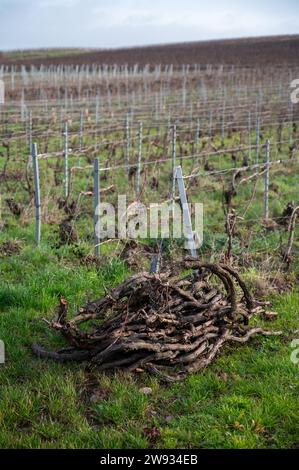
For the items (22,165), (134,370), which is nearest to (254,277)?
(134,370)

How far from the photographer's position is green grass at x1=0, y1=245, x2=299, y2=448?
11.4 feet

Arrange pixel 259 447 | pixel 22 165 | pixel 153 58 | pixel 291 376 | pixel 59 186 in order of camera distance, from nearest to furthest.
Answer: pixel 259 447 → pixel 291 376 → pixel 59 186 → pixel 22 165 → pixel 153 58

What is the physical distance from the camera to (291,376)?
416 cm

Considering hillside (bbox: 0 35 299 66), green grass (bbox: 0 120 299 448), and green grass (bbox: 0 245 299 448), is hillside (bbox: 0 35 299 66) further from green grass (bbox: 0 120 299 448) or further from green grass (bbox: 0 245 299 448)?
green grass (bbox: 0 245 299 448)

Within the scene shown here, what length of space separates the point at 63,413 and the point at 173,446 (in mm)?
800

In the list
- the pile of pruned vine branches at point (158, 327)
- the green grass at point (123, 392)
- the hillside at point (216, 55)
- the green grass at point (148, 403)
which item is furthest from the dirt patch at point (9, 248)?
the hillside at point (216, 55)

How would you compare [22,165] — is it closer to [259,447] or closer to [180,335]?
[180,335]

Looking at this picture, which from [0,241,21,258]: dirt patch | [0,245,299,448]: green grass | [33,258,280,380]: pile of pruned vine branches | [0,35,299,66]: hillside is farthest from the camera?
[0,35,299,66]: hillside

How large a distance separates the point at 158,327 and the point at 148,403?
682mm

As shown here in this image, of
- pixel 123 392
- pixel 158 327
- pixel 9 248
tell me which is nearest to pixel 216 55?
pixel 9 248

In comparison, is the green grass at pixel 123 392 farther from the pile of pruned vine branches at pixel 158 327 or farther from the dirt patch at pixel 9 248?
the dirt patch at pixel 9 248

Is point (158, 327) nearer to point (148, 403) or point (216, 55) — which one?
point (148, 403)

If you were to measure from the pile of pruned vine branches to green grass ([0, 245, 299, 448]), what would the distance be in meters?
0.12

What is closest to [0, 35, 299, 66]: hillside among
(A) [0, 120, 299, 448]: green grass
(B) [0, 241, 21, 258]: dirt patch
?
(B) [0, 241, 21, 258]: dirt patch
